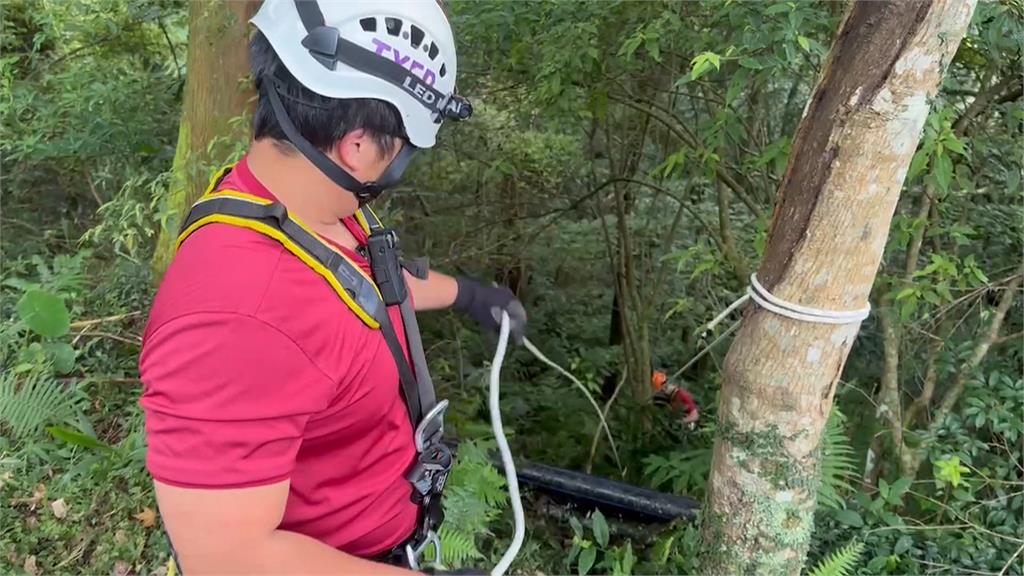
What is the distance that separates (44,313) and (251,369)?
3.05 meters

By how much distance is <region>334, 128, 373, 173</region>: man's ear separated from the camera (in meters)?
1.48

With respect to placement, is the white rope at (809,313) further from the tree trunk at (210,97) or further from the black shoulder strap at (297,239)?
the tree trunk at (210,97)

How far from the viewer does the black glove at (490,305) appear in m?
2.47

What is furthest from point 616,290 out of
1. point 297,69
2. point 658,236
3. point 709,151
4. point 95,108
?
point 297,69

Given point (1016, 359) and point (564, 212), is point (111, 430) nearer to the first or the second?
point (564, 212)

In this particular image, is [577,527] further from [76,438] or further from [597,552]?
[76,438]

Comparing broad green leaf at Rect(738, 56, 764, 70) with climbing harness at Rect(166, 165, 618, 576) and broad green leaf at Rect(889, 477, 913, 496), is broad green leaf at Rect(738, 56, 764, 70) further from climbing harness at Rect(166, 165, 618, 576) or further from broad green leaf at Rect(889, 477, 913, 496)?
broad green leaf at Rect(889, 477, 913, 496)

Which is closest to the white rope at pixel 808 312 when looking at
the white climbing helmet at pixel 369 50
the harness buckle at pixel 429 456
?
the harness buckle at pixel 429 456

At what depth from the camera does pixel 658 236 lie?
5.75m

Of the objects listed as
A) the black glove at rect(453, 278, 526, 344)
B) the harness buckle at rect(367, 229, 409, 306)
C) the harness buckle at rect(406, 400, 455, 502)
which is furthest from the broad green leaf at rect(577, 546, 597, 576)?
the harness buckle at rect(367, 229, 409, 306)

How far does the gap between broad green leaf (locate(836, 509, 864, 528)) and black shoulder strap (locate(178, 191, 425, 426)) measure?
93.6 inches

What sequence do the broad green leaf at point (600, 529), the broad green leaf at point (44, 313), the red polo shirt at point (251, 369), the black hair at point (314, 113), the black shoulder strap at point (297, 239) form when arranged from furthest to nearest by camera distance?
the broad green leaf at point (44, 313) < the broad green leaf at point (600, 529) < the black hair at point (314, 113) < the black shoulder strap at point (297, 239) < the red polo shirt at point (251, 369)

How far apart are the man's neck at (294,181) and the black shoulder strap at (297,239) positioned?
0.10 meters

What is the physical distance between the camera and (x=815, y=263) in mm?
1911
